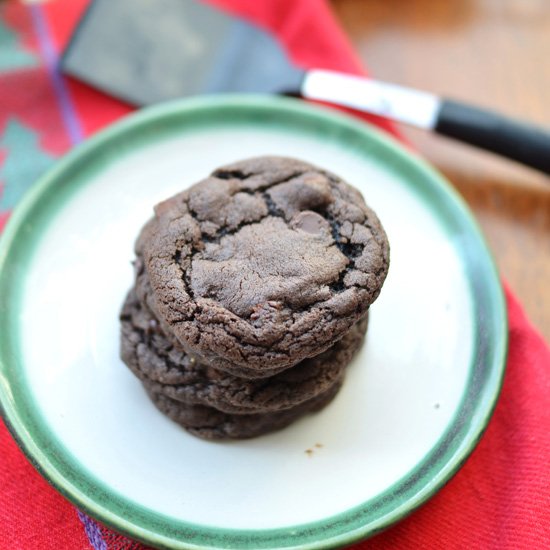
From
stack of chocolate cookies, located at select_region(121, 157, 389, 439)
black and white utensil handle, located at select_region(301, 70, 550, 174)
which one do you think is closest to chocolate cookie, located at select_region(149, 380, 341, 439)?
stack of chocolate cookies, located at select_region(121, 157, 389, 439)

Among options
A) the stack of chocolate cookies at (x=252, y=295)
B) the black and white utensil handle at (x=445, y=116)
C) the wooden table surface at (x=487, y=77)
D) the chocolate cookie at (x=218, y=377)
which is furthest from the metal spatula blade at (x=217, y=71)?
the chocolate cookie at (x=218, y=377)

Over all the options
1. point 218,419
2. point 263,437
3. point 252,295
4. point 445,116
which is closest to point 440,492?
point 263,437

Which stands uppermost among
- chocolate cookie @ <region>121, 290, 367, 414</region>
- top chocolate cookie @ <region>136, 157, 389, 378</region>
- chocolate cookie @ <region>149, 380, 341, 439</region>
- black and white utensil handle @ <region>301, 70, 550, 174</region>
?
black and white utensil handle @ <region>301, 70, 550, 174</region>

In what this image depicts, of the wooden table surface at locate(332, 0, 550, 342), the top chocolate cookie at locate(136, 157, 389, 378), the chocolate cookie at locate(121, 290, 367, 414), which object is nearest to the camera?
the top chocolate cookie at locate(136, 157, 389, 378)

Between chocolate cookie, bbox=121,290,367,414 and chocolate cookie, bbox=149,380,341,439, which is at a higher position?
chocolate cookie, bbox=121,290,367,414

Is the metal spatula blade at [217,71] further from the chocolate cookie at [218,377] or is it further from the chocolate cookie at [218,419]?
the chocolate cookie at [218,419]

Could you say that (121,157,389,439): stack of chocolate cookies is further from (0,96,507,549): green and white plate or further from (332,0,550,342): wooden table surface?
(332,0,550,342): wooden table surface
